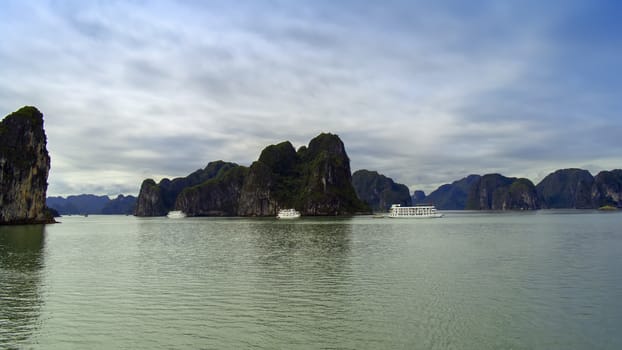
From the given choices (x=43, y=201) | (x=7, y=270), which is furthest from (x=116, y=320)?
(x=43, y=201)

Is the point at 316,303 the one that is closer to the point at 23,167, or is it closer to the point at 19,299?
the point at 19,299

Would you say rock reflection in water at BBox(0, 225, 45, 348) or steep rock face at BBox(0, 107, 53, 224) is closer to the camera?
rock reflection in water at BBox(0, 225, 45, 348)

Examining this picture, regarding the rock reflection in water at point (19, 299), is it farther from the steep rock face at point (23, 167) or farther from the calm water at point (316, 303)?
the steep rock face at point (23, 167)

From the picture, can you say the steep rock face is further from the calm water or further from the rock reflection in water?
the calm water

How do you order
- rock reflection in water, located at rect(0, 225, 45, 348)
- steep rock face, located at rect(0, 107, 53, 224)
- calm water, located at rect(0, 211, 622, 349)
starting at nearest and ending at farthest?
calm water, located at rect(0, 211, 622, 349)
rock reflection in water, located at rect(0, 225, 45, 348)
steep rock face, located at rect(0, 107, 53, 224)

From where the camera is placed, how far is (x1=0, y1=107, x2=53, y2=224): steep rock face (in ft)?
464

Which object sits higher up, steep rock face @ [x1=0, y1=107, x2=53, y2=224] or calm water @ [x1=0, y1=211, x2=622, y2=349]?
steep rock face @ [x1=0, y1=107, x2=53, y2=224]

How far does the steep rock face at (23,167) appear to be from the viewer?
141500 millimetres

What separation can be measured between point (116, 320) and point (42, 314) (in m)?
4.53

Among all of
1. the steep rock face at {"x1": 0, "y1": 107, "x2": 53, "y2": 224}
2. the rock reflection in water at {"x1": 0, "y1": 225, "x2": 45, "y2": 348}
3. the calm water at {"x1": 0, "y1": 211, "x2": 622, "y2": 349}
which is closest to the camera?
the calm water at {"x1": 0, "y1": 211, "x2": 622, "y2": 349}

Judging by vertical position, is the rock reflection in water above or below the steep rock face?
below

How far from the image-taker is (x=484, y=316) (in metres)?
22.3

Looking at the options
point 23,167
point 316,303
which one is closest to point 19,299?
point 316,303

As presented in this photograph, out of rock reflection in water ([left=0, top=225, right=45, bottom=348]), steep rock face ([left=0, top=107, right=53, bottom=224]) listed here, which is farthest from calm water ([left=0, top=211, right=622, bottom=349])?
steep rock face ([left=0, top=107, right=53, bottom=224])
